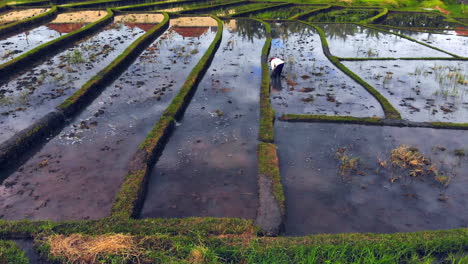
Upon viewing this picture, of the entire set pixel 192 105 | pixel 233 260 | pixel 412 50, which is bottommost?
pixel 233 260

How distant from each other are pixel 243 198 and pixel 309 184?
62.7 inches

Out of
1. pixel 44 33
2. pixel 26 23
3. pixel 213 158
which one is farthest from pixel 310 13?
pixel 213 158

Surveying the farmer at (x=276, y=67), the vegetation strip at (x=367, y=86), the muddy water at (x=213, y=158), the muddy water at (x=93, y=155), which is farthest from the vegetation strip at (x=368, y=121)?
Result: the muddy water at (x=93, y=155)

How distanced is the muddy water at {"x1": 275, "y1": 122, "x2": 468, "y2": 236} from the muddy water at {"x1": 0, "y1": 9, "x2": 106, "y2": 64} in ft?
43.0

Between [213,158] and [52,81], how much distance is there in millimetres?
7663

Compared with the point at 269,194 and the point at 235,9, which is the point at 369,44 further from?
the point at 269,194

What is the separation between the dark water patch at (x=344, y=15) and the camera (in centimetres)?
2275

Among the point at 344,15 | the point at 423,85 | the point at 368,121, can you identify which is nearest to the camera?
the point at 368,121

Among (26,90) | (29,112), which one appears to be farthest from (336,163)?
(26,90)

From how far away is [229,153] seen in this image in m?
8.02

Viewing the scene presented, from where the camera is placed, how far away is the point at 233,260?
4.92 meters

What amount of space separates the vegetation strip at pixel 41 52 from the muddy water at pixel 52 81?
1.63 feet

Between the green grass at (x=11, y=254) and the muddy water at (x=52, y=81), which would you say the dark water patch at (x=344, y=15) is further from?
the green grass at (x=11, y=254)

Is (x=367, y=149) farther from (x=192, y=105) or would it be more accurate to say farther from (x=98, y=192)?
(x=98, y=192)
